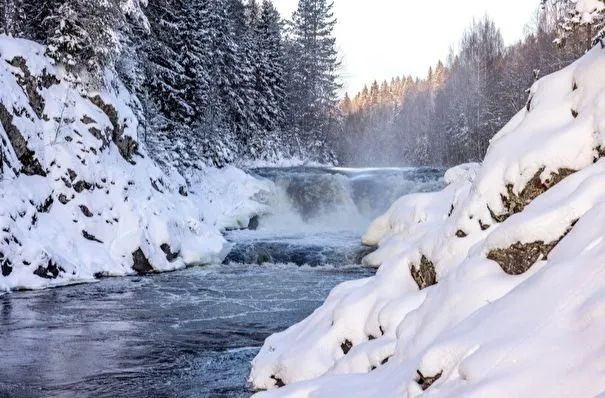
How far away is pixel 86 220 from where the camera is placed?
56.1 feet

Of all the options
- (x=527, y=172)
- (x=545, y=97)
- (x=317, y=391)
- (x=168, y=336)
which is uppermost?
(x=545, y=97)

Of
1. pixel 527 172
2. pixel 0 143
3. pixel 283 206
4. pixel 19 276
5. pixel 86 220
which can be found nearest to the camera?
pixel 527 172

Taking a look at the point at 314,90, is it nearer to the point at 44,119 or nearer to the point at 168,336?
the point at 44,119

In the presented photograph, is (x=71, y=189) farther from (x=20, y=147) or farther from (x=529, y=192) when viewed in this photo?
(x=529, y=192)

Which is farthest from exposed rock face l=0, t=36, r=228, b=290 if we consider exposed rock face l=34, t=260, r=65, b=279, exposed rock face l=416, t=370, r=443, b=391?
exposed rock face l=416, t=370, r=443, b=391

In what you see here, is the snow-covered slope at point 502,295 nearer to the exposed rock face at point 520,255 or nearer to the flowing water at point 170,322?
the exposed rock face at point 520,255

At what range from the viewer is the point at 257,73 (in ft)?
141

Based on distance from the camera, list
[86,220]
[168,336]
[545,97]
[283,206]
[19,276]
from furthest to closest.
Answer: [283,206]
[86,220]
[19,276]
[168,336]
[545,97]

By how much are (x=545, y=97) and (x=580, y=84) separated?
384 millimetres

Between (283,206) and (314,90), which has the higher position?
(314,90)

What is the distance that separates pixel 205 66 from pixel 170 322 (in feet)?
75.9

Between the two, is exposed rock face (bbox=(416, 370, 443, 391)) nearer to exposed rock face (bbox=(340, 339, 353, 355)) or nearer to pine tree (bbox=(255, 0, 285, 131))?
exposed rock face (bbox=(340, 339, 353, 355))

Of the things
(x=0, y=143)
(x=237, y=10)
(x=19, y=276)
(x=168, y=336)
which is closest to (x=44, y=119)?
(x=0, y=143)

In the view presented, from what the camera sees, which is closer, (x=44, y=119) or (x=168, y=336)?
(x=168, y=336)
